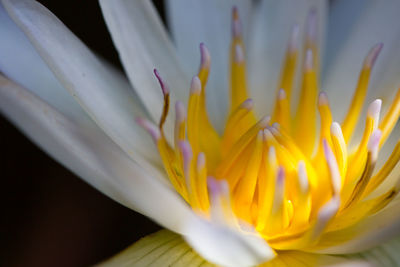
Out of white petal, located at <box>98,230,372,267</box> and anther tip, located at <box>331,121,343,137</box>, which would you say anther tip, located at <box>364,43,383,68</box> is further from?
white petal, located at <box>98,230,372,267</box>

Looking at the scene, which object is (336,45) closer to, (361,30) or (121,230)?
(361,30)

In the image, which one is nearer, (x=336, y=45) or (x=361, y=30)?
(x=361, y=30)

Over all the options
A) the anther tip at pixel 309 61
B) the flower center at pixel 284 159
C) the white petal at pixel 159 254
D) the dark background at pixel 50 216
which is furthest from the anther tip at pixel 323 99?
the dark background at pixel 50 216

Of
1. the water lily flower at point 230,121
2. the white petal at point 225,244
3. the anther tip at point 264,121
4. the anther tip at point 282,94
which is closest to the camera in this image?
the white petal at point 225,244

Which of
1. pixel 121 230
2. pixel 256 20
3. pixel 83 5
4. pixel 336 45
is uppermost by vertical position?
pixel 83 5

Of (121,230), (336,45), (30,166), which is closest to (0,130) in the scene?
(30,166)

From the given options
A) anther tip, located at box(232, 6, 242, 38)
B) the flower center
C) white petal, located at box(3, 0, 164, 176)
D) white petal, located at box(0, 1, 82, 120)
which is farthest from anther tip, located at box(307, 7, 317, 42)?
white petal, located at box(0, 1, 82, 120)

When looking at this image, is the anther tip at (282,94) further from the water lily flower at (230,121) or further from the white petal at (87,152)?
the white petal at (87,152)

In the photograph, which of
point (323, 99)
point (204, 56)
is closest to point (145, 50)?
point (204, 56)
